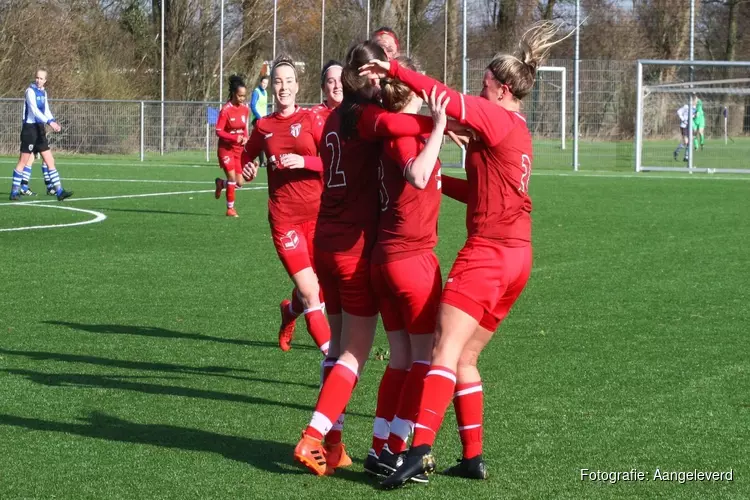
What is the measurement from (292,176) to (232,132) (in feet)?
33.9

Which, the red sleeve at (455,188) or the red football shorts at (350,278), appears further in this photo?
the red sleeve at (455,188)

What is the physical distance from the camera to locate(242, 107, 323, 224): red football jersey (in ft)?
23.9

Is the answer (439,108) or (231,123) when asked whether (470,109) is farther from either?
(231,123)

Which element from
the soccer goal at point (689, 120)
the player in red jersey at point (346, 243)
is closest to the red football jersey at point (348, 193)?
the player in red jersey at point (346, 243)

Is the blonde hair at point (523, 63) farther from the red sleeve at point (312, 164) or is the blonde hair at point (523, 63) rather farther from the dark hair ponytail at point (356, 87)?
the red sleeve at point (312, 164)

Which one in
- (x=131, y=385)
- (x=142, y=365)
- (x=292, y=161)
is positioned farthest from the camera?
(x=142, y=365)

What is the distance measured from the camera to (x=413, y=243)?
488 cm

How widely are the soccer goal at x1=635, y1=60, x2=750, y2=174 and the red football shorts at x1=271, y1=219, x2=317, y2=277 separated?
81.7ft

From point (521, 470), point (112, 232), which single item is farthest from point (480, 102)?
point (112, 232)

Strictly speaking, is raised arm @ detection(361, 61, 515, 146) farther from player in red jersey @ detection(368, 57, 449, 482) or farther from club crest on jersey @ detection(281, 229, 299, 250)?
club crest on jersey @ detection(281, 229, 299, 250)

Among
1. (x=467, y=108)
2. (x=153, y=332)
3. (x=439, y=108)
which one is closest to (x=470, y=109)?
(x=467, y=108)

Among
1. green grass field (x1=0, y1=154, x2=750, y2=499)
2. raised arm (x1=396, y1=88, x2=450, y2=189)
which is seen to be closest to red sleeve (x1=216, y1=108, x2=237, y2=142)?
green grass field (x1=0, y1=154, x2=750, y2=499)

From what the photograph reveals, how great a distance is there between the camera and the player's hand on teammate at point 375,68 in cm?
464

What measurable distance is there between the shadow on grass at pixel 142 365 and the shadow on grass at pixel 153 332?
81 cm
